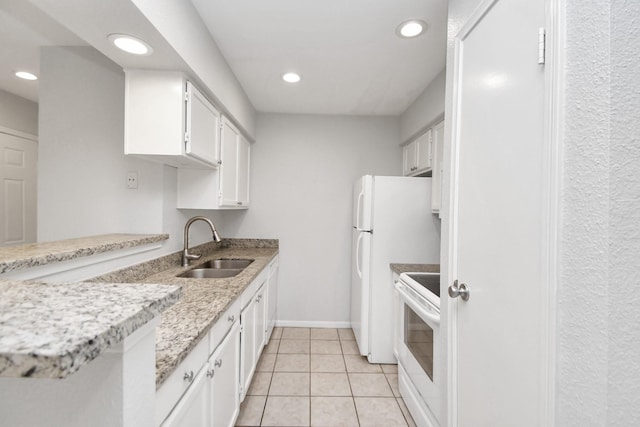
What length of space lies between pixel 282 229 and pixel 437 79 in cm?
214

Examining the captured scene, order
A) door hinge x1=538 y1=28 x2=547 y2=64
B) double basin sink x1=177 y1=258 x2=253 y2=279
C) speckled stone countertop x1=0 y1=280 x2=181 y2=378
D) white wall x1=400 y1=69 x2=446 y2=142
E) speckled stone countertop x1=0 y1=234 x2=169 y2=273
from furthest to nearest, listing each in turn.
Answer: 1. white wall x1=400 y1=69 x2=446 y2=142
2. double basin sink x1=177 y1=258 x2=253 y2=279
3. speckled stone countertop x1=0 y1=234 x2=169 y2=273
4. door hinge x1=538 y1=28 x2=547 y2=64
5. speckled stone countertop x1=0 y1=280 x2=181 y2=378

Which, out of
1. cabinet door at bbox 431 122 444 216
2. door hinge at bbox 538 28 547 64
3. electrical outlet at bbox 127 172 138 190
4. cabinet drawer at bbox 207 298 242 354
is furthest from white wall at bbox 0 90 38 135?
door hinge at bbox 538 28 547 64

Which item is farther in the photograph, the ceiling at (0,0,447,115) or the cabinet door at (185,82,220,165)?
the cabinet door at (185,82,220,165)

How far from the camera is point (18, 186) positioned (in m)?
2.90

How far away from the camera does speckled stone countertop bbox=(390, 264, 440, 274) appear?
86.0 inches

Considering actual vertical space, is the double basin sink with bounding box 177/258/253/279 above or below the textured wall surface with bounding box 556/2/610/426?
below

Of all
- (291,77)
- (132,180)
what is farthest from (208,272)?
(291,77)

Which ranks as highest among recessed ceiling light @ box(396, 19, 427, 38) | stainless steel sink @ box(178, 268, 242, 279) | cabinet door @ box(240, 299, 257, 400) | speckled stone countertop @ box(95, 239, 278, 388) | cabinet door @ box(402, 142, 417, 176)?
recessed ceiling light @ box(396, 19, 427, 38)

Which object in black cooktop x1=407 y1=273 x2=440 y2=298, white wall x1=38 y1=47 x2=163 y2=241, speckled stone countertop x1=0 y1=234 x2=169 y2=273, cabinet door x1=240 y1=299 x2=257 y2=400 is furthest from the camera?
black cooktop x1=407 y1=273 x2=440 y2=298

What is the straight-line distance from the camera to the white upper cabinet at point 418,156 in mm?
2512

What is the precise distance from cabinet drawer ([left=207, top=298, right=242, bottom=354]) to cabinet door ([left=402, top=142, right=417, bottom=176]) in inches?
82.8

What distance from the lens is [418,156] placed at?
274 centimetres

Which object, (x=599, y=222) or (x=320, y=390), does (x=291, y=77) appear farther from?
(x=320, y=390)

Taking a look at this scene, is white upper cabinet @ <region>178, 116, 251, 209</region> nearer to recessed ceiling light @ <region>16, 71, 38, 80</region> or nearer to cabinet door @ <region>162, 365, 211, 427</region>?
cabinet door @ <region>162, 365, 211, 427</region>
